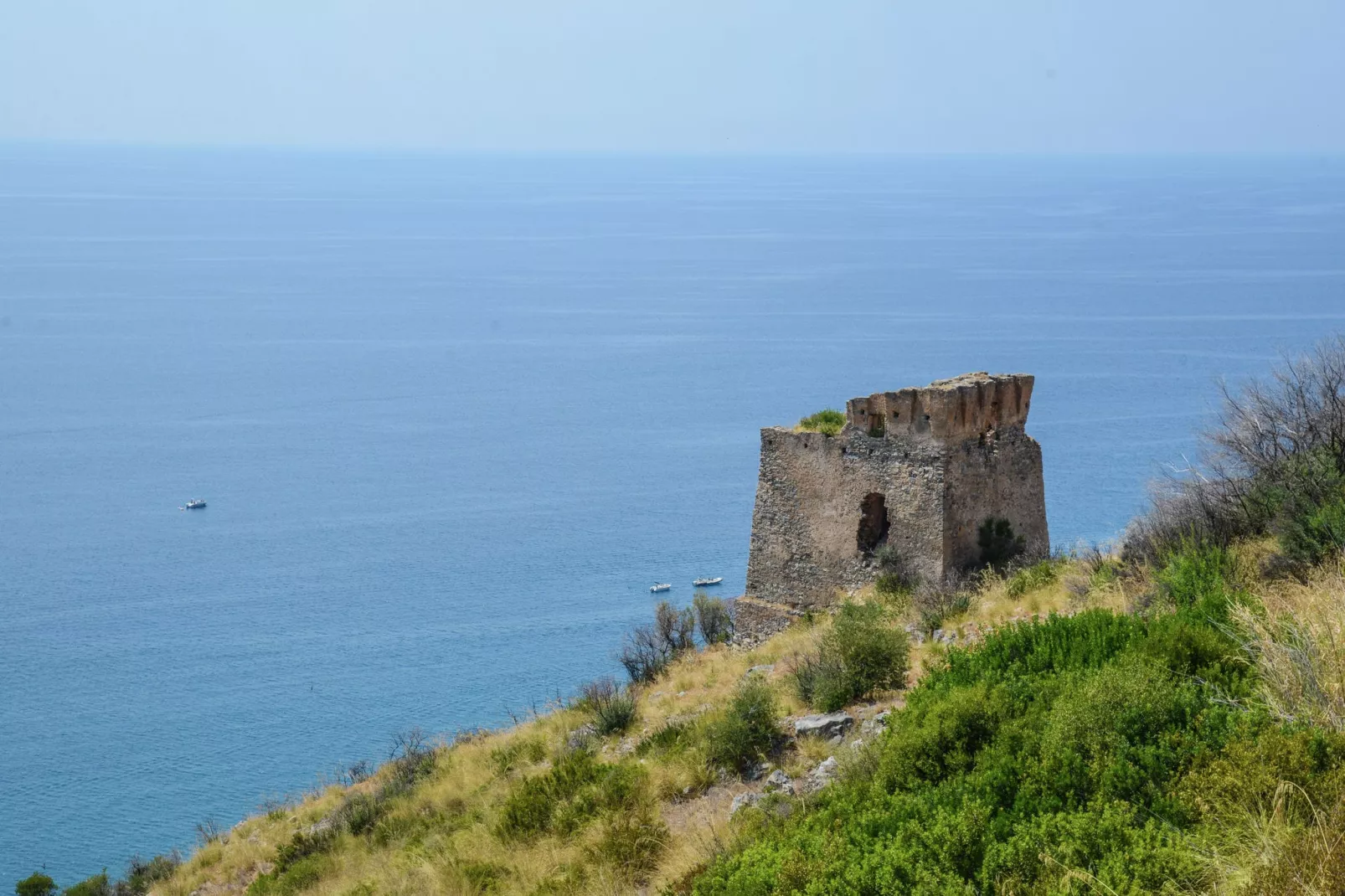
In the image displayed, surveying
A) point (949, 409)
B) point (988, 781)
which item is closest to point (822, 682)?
point (988, 781)

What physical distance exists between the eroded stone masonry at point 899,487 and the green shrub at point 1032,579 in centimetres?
147

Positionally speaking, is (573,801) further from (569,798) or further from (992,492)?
(992,492)

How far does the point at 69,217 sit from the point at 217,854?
19112 centimetres

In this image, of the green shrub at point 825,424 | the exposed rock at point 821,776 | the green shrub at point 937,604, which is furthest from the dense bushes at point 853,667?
the green shrub at point 825,424

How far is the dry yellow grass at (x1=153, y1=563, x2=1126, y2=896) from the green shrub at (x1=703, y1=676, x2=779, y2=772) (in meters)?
0.19

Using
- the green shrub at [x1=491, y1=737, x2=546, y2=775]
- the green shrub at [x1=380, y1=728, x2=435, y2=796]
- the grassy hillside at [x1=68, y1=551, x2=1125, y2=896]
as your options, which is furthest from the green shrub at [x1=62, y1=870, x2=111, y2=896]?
the green shrub at [x1=491, y1=737, x2=546, y2=775]

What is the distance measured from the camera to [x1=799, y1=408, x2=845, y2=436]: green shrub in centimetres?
1700

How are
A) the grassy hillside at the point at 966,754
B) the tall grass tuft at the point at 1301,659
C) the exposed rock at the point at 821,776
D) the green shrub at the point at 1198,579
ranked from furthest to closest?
the exposed rock at the point at 821,776 < the green shrub at the point at 1198,579 < the tall grass tuft at the point at 1301,659 < the grassy hillside at the point at 966,754

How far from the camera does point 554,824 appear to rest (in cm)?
1135

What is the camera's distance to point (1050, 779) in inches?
300

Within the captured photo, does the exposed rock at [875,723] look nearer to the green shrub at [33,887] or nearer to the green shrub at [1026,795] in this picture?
the green shrub at [1026,795]

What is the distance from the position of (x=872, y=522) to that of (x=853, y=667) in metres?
4.87

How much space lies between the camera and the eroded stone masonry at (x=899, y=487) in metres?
16.0

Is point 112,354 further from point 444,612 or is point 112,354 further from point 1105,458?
point 1105,458
